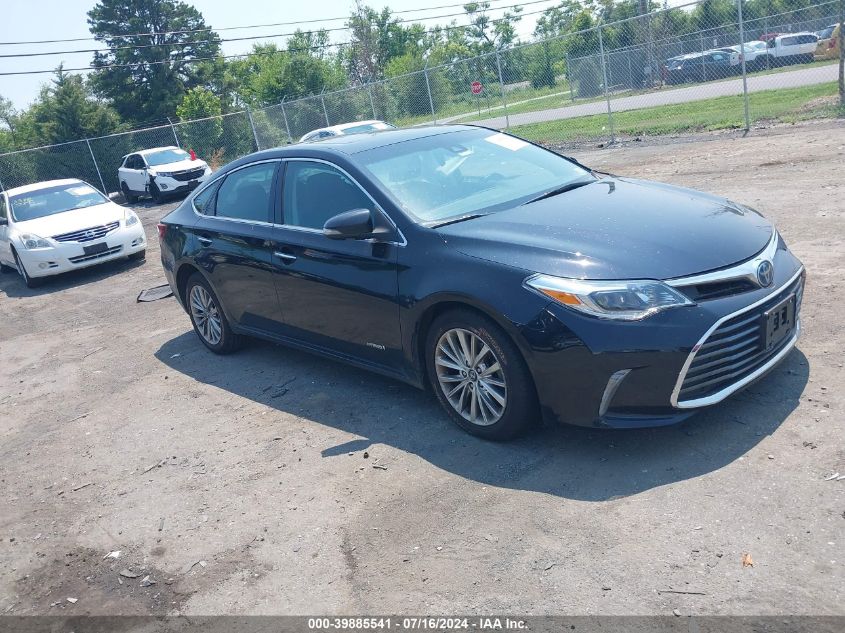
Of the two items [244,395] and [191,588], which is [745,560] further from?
[244,395]

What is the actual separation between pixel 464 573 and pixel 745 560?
1142mm

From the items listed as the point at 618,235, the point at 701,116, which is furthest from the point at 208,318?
the point at 701,116

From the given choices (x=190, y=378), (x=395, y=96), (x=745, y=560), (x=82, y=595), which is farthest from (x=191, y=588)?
(x=395, y=96)

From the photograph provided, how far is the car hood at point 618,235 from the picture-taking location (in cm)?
411

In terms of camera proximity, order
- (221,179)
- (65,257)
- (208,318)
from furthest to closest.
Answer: (65,257)
(208,318)
(221,179)

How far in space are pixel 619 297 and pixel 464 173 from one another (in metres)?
1.85

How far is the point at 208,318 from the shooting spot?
7.16 metres

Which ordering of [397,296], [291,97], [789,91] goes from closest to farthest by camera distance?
[397,296]
[789,91]
[291,97]

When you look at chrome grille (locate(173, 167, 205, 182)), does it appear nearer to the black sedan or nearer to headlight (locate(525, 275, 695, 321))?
the black sedan

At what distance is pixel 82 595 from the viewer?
12.8ft

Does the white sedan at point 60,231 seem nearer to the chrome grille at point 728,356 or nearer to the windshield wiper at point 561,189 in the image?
the windshield wiper at point 561,189

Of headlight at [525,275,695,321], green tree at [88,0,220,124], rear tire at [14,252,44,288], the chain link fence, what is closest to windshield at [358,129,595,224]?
headlight at [525,275,695,321]

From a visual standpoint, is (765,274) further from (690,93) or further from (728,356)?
(690,93)

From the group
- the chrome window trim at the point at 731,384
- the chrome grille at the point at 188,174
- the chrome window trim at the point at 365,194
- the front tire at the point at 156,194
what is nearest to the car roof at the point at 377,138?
the chrome window trim at the point at 365,194
